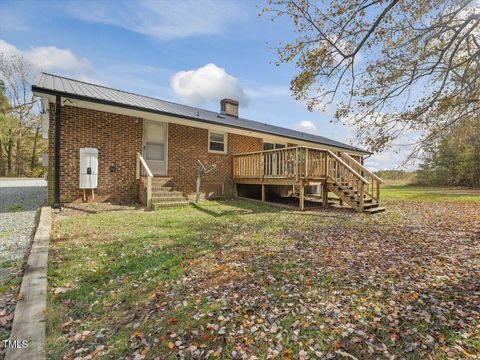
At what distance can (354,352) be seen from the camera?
2.12 m

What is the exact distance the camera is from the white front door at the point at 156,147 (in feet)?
33.4

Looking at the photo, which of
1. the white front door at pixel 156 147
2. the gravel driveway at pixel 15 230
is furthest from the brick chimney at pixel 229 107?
the gravel driveway at pixel 15 230

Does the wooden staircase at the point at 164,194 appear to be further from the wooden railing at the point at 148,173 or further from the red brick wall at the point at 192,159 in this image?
the red brick wall at the point at 192,159

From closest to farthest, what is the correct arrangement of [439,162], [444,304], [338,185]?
[444,304] < [338,185] < [439,162]

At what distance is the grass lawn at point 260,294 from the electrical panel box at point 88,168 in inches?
113

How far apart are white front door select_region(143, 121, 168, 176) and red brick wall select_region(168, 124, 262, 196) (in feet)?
0.70

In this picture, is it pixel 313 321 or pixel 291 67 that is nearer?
pixel 313 321

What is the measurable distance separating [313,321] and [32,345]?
7.88 ft

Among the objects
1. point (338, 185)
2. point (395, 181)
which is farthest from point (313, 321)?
point (395, 181)

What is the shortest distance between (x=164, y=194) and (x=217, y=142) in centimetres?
387

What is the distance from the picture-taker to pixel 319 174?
9648mm

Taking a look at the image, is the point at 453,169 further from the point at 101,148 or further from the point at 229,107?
the point at 101,148

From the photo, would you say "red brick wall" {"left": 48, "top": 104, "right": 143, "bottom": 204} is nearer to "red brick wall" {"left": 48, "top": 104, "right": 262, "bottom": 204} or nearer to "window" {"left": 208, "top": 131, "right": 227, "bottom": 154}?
"red brick wall" {"left": 48, "top": 104, "right": 262, "bottom": 204}

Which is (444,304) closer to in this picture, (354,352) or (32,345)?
(354,352)
